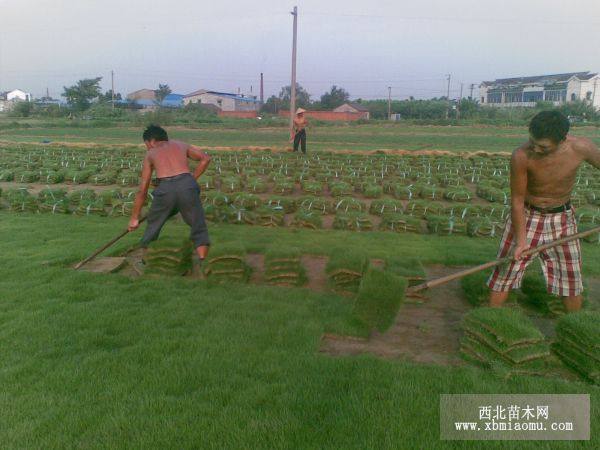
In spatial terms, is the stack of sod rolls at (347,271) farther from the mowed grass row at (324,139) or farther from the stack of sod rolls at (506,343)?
the mowed grass row at (324,139)

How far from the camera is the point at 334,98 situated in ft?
245

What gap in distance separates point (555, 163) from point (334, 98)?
7349cm

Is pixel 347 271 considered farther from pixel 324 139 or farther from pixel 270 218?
pixel 324 139

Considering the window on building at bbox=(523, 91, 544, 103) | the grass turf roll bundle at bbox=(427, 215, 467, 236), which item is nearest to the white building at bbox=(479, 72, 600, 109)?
the window on building at bbox=(523, 91, 544, 103)

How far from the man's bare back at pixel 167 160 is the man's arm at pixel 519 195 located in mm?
3387

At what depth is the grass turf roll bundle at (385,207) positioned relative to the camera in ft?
31.3

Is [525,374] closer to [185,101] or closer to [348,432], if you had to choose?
[348,432]

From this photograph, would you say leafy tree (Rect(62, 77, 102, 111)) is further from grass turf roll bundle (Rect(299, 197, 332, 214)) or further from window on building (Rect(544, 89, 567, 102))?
window on building (Rect(544, 89, 567, 102))

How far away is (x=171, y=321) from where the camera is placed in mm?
4270

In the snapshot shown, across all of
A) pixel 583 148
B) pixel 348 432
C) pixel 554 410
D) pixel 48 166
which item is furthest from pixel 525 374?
pixel 48 166

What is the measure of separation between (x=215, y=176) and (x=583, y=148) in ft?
34.6

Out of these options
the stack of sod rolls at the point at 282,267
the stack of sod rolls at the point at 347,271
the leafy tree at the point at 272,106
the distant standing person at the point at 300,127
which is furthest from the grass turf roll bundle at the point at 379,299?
the leafy tree at the point at 272,106

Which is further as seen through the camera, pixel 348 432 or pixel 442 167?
pixel 442 167

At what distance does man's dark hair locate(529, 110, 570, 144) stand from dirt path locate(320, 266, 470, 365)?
6.03 feet
